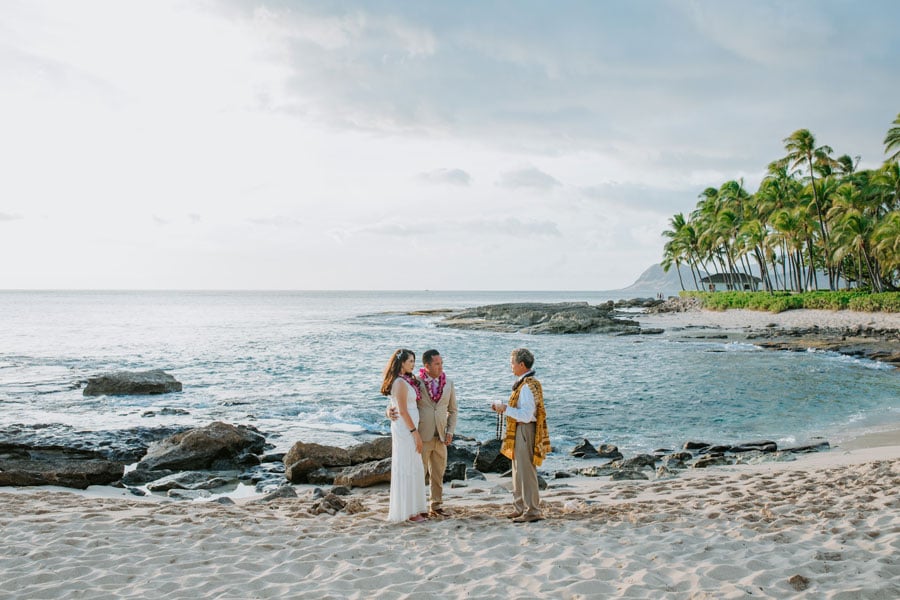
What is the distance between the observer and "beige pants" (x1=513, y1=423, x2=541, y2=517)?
730 cm

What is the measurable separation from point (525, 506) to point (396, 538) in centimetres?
166

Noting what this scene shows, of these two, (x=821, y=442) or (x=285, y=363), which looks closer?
(x=821, y=442)

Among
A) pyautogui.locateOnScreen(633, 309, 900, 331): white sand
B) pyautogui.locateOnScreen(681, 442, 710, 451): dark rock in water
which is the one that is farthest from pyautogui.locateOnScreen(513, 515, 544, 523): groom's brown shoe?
pyautogui.locateOnScreen(633, 309, 900, 331): white sand

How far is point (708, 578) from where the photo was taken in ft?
18.1

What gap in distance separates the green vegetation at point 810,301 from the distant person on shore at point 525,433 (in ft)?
137

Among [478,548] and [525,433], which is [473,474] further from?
[478,548]

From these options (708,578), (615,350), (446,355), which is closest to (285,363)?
(446,355)

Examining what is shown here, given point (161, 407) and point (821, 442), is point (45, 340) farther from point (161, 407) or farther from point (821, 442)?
point (821, 442)

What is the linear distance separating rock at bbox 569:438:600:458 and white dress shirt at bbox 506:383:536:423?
6369 millimetres

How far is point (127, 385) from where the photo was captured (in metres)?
21.0

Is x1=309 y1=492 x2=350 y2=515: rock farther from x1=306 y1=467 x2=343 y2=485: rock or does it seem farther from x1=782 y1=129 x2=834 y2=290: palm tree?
x1=782 y1=129 x2=834 y2=290: palm tree

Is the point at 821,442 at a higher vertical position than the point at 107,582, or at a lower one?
lower

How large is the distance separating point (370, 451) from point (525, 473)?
16.5 feet

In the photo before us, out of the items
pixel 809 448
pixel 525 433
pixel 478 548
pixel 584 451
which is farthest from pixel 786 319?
pixel 478 548
